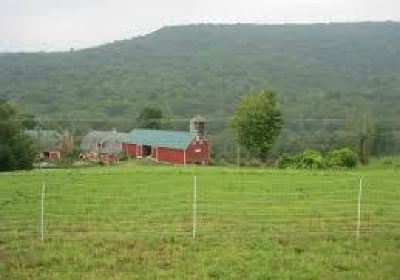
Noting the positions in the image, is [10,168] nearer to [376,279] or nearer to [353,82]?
[376,279]

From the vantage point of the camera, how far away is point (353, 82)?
102m

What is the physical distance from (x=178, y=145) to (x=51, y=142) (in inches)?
649

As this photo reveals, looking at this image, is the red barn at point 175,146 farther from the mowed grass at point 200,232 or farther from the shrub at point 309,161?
the mowed grass at point 200,232

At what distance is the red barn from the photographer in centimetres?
5828

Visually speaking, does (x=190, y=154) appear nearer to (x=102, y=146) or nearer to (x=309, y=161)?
(x=102, y=146)

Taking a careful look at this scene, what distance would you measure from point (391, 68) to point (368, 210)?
95.0m

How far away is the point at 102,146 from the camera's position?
71.0 m

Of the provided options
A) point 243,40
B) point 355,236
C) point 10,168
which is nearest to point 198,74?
point 243,40

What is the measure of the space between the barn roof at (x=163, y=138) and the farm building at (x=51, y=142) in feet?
21.8

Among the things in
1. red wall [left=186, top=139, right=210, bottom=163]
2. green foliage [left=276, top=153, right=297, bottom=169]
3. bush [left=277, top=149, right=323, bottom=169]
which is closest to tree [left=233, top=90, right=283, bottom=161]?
red wall [left=186, top=139, right=210, bottom=163]

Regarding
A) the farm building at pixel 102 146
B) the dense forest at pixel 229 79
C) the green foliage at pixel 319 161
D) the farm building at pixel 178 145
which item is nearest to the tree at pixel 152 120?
the farm building at pixel 102 146

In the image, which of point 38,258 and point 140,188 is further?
point 140,188

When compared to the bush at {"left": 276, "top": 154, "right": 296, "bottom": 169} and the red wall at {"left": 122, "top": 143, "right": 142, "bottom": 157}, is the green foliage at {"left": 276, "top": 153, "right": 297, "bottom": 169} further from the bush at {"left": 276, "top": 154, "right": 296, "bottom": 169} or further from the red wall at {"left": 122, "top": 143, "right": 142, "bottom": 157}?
the red wall at {"left": 122, "top": 143, "right": 142, "bottom": 157}

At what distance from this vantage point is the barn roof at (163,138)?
192 ft
